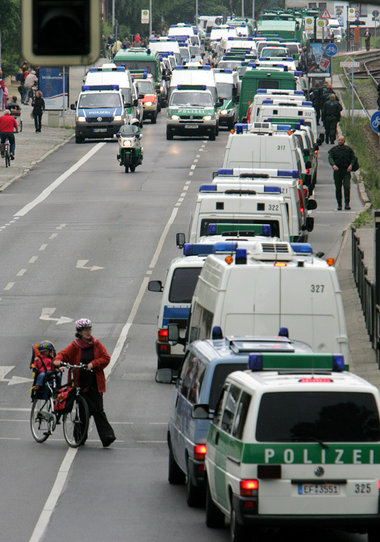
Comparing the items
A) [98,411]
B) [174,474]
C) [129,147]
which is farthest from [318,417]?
[129,147]

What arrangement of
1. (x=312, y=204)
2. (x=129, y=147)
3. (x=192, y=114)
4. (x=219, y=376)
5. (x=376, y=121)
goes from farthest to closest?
(x=192, y=114) → (x=129, y=147) → (x=312, y=204) → (x=376, y=121) → (x=219, y=376)

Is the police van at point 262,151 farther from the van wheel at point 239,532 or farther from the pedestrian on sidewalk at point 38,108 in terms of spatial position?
the pedestrian on sidewalk at point 38,108

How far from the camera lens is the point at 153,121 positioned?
7081 centimetres

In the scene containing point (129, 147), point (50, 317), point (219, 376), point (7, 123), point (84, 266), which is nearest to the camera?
point (219, 376)

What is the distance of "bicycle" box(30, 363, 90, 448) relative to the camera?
1758cm

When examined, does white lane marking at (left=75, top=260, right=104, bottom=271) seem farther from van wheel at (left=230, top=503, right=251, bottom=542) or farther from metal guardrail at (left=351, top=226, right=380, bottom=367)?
van wheel at (left=230, top=503, right=251, bottom=542)

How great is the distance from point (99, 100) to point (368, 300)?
121 feet

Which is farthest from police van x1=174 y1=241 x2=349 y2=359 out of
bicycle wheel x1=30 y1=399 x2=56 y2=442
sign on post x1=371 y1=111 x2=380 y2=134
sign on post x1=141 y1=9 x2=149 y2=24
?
sign on post x1=141 y1=9 x2=149 y2=24

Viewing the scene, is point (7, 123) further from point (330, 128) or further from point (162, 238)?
point (162, 238)

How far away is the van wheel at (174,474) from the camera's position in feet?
49.9

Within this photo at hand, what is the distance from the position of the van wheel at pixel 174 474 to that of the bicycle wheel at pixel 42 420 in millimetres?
2889

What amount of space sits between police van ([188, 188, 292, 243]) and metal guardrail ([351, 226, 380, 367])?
1.81m

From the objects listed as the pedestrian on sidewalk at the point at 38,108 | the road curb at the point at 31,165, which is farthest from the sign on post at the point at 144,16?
the road curb at the point at 31,165

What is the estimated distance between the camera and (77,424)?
1777cm
